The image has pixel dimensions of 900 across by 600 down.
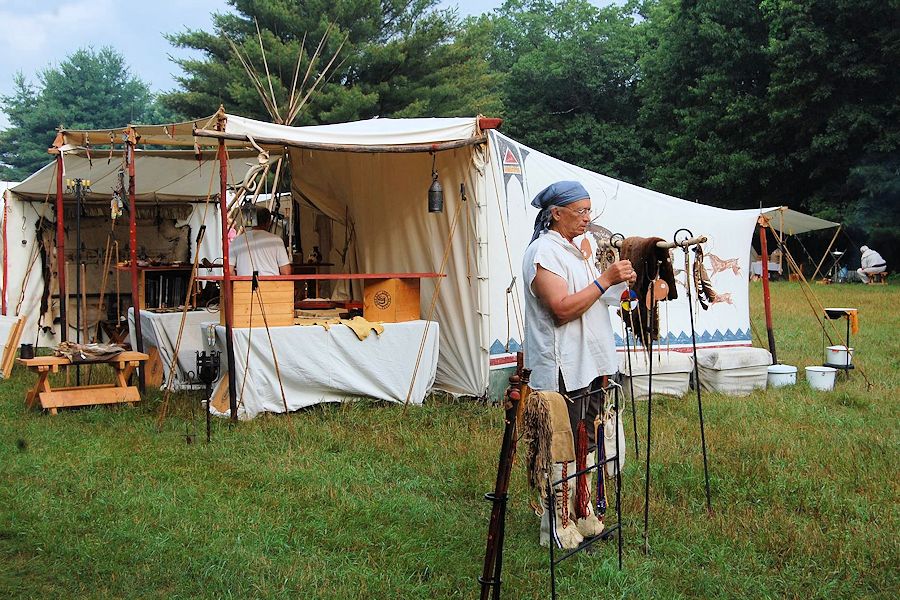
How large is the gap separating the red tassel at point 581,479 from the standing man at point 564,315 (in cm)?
3

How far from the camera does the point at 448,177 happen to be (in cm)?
716

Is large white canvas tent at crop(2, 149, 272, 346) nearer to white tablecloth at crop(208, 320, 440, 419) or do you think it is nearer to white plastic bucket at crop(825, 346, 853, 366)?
white tablecloth at crop(208, 320, 440, 419)

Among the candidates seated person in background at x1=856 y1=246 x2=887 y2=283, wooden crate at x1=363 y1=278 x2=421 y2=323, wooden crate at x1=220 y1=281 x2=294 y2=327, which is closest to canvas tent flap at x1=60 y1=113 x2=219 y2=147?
wooden crate at x1=220 y1=281 x2=294 y2=327

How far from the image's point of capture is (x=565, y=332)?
354cm

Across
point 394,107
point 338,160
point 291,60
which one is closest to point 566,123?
point 394,107

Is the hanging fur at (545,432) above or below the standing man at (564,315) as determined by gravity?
below

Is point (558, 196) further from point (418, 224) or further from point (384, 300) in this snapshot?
point (418, 224)

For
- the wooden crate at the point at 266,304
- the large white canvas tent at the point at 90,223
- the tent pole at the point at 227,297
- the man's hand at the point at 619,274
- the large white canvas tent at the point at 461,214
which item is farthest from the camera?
the large white canvas tent at the point at 90,223

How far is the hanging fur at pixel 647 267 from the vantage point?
12.0ft

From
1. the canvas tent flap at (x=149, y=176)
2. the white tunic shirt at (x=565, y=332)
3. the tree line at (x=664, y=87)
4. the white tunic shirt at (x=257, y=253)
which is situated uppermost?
the tree line at (x=664, y=87)

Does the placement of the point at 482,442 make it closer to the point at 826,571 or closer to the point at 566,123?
the point at 826,571

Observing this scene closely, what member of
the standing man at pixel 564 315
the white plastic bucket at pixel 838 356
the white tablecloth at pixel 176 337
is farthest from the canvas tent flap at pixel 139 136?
the white plastic bucket at pixel 838 356

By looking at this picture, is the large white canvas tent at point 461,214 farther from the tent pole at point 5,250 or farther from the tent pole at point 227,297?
the tent pole at point 5,250

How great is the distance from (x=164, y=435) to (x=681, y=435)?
11.4 feet
